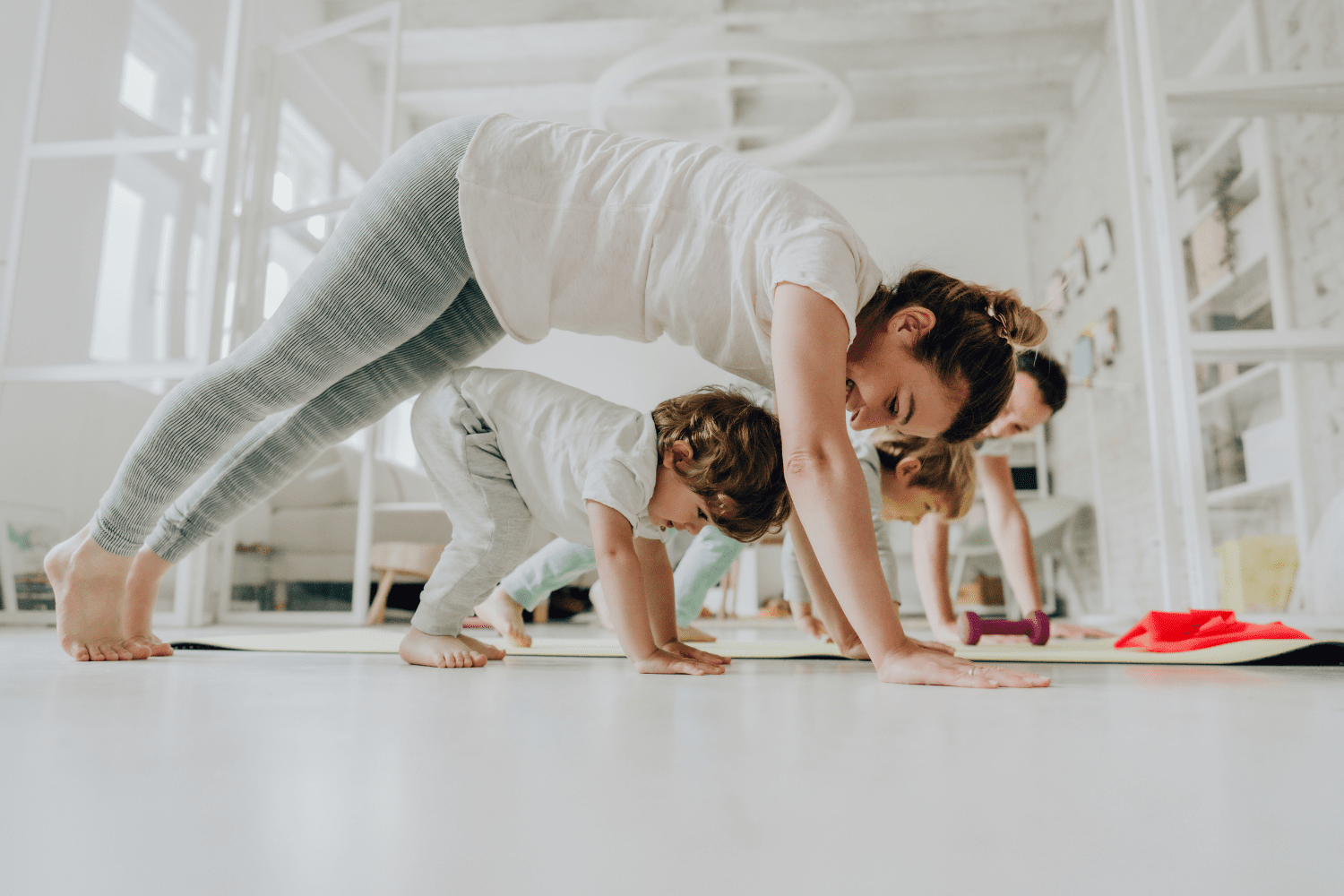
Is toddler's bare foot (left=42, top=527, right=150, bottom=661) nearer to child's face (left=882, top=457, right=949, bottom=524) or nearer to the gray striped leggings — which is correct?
the gray striped leggings

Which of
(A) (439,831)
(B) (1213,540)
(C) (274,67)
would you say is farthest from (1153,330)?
(C) (274,67)

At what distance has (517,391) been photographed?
1.29m

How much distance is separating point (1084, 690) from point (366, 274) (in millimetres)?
881

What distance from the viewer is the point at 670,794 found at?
408 millimetres

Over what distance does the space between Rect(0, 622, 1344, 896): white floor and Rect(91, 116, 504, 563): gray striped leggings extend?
42cm

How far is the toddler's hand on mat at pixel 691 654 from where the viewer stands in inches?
45.4

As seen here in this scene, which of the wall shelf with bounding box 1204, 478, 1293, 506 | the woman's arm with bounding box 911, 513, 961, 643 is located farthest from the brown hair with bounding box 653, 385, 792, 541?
the wall shelf with bounding box 1204, 478, 1293, 506

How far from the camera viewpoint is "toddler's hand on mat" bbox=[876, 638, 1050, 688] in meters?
0.85

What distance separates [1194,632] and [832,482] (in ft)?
3.33

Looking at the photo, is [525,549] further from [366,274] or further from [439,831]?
[439,831]

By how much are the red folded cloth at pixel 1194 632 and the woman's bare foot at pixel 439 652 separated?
3.42 feet

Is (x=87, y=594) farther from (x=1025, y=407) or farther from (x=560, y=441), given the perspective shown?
(x=1025, y=407)

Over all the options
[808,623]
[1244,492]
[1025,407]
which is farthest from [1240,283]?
[808,623]

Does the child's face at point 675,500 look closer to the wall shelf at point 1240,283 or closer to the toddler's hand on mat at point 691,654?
the toddler's hand on mat at point 691,654
